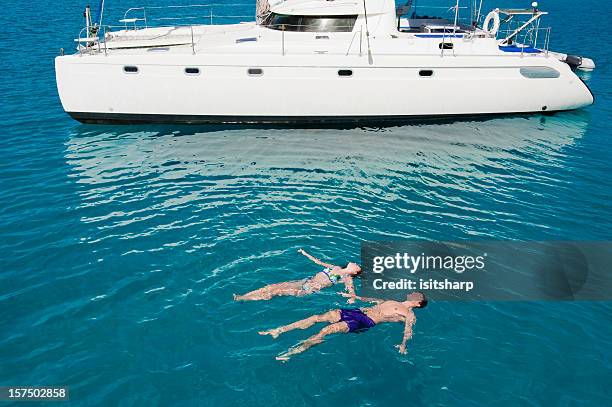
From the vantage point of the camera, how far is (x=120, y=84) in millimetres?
18609

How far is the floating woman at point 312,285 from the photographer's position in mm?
Result: 10258

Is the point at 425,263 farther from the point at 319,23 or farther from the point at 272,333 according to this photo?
the point at 319,23

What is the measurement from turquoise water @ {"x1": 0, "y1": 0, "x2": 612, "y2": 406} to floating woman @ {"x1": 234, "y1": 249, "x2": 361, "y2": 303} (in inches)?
8.5

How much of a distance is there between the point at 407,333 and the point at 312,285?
208 cm

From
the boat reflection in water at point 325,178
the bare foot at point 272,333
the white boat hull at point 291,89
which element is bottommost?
the bare foot at point 272,333

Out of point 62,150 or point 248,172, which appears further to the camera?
point 62,150

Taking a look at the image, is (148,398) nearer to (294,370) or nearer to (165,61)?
(294,370)

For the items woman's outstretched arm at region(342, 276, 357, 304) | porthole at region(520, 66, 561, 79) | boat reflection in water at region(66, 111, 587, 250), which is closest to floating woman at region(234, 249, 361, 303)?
woman's outstretched arm at region(342, 276, 357, 304)

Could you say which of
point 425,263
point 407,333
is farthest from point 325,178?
point 407,333

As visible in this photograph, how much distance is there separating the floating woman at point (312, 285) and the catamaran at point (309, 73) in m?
9.48

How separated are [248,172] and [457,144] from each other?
23.7 feet

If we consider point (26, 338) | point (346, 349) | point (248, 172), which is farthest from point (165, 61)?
point (346, 349)
